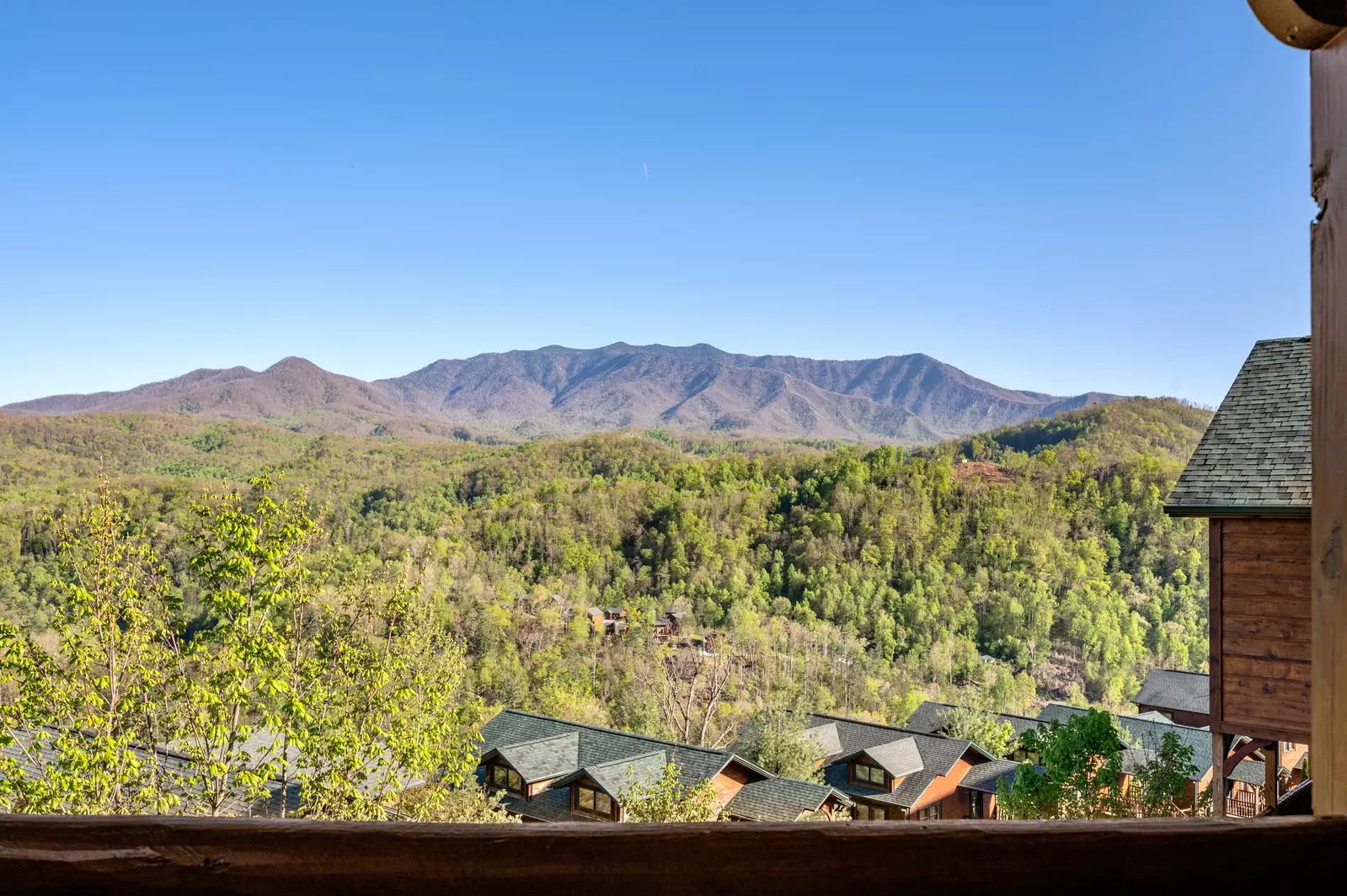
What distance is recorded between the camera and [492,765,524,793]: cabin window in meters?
17.9

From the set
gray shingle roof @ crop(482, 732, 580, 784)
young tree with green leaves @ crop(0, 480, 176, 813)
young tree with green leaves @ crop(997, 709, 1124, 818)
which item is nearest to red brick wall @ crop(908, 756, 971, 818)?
gray shingle roof @ crop(482, 732, 580, 784)

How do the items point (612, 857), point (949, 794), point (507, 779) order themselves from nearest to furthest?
point (612, 857), point (507, 779), point (949, 794)

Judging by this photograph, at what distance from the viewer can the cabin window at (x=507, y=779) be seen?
17875 mm

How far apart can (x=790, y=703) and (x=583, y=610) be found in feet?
41.6

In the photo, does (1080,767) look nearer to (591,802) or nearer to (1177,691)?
(591,802)

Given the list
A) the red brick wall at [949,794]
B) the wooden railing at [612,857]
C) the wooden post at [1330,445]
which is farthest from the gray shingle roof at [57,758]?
the red brick wall at [949,794]

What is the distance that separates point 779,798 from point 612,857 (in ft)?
57.3

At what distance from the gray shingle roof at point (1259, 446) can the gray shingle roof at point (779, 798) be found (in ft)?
39.3

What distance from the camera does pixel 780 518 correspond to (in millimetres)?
56531

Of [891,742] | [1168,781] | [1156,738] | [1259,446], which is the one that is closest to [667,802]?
[1168,781]

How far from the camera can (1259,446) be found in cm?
533

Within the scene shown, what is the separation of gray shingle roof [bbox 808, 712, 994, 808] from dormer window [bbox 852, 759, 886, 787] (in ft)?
0.49

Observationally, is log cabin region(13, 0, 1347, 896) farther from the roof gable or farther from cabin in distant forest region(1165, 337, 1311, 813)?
the roof gable

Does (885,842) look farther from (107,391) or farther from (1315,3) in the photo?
(107,391)
